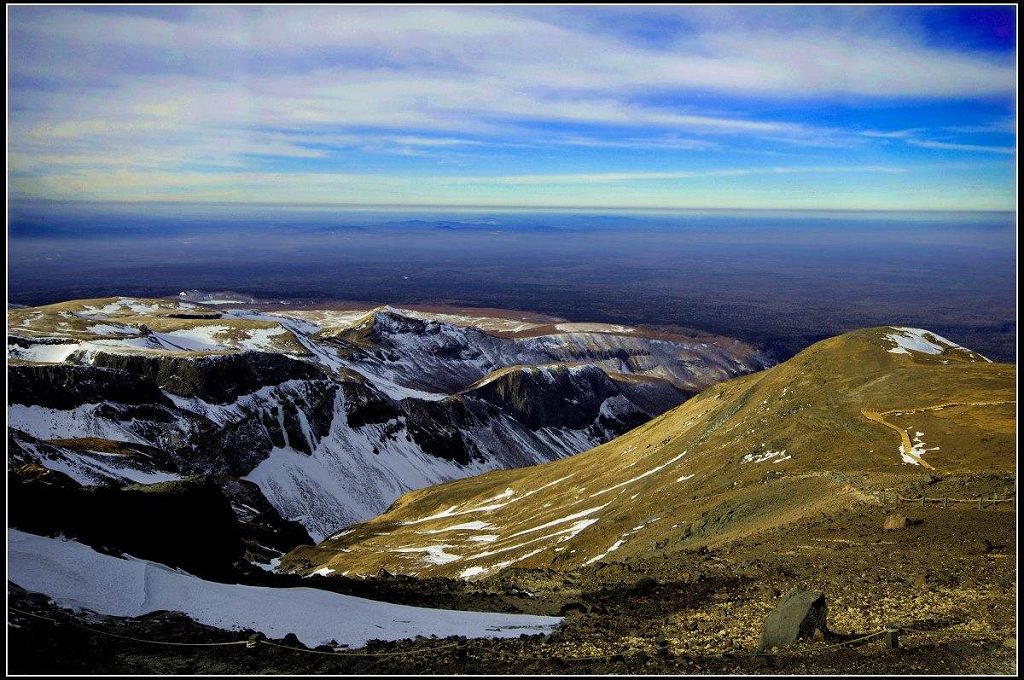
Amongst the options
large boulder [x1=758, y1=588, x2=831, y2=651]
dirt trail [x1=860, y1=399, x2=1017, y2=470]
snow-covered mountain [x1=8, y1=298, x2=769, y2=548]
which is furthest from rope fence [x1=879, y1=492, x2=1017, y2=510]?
snow-covered mountain [x1=8, y1=298, x2=769, y2=548]

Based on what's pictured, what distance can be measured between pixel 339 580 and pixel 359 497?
102 metres

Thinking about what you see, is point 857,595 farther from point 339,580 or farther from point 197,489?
point 197,489

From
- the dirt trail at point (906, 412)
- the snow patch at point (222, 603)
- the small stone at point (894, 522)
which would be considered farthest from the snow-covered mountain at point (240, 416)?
the small stone at point (894, 522)

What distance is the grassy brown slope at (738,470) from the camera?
116 ft

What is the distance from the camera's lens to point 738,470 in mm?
44656

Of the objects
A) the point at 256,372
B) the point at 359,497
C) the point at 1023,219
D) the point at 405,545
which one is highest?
the point at 1023,219

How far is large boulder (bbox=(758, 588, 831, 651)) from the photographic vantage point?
55.9ft

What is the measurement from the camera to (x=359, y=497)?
126812mm

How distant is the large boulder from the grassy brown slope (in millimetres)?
14741

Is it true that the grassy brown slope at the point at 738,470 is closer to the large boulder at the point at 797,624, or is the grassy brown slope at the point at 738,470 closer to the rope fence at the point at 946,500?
the rope fence at the point at 946,500

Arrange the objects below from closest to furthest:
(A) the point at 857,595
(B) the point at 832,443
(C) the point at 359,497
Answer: (A) the point at 857,595
(B) the point at 832,443
(C) the point at 359,497

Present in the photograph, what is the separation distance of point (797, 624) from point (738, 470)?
28.6 m

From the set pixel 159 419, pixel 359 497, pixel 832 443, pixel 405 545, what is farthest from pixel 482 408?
pixel 832 443

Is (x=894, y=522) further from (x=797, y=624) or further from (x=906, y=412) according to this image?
(x=906, y=412)
